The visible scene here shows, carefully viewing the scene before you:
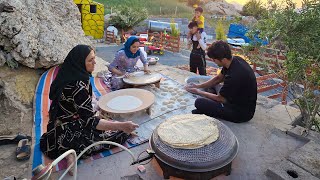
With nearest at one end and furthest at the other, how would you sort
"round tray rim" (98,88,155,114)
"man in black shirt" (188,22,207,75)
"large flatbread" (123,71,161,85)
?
"round tray rim" (98,88,155,114), "large flatbread" (123,71,161,85), "man in black shirt" (188,22,207,75)

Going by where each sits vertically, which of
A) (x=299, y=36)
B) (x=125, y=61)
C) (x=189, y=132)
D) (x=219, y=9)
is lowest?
(x=189, y=132)

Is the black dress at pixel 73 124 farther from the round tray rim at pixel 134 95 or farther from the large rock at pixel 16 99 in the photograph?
the large rock at pixel 16 99

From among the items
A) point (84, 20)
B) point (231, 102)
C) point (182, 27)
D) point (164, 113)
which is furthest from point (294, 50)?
point (182, 27)

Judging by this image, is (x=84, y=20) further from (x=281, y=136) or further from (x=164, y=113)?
(x=281, y=136)

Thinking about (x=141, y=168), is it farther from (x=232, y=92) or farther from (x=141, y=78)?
(x=141, y=78)

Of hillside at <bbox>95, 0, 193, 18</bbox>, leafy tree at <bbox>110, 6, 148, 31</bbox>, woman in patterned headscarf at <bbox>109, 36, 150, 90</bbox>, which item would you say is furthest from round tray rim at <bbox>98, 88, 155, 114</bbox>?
hillside at <bbox>95, 0, 193, 18</bbox>

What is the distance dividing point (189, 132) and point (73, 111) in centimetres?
127

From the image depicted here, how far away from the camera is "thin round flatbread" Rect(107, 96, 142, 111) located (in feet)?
11.2

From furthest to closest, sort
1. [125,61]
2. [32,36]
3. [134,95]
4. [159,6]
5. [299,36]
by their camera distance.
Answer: [159,6], [32,36], [125,61], [134,95], [299,36]

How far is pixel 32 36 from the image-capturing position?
534 cm

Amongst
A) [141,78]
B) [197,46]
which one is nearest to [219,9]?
[197,46]

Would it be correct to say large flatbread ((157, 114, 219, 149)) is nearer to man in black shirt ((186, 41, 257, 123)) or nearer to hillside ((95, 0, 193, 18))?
man in black shirt ((186, 41, 257, 123))

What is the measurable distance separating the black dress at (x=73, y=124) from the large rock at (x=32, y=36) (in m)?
3.08

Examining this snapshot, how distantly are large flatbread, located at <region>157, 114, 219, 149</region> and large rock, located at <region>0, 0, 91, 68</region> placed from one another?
12.9 feet
